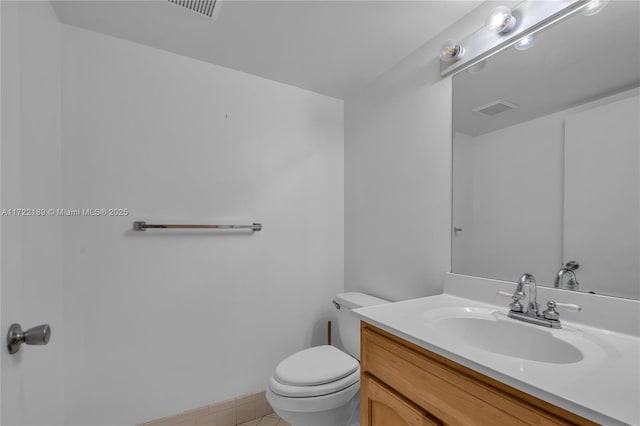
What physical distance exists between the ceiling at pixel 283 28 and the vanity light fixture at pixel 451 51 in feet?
0.44

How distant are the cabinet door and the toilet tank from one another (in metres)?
0.59

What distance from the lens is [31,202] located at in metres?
1.10

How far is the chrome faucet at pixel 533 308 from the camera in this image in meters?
0.95

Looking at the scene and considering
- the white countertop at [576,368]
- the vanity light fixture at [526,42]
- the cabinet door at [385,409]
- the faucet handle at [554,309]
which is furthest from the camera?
the vanity light fixture at [526,42]

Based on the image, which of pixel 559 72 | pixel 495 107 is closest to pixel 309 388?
pixel 495 107

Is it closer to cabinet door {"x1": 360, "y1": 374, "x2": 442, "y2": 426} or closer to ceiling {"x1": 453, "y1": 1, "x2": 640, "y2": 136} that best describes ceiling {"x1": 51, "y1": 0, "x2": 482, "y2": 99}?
ceiling {"x1": 453, "y1": 1, "x2": 640, "y2": 136}

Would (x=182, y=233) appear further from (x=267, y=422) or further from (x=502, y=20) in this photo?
Result: (x=502, y=20)

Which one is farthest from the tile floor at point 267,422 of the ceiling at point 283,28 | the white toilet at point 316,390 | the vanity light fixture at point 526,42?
the vanity light fixture at point 526,42

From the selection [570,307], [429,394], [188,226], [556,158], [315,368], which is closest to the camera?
[429,394]

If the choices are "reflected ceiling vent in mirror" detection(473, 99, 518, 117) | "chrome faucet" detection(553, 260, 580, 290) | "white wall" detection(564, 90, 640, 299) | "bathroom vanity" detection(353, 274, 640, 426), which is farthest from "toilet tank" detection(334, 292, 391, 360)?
"reflected ceiling vent in mirror" detection(473, 99, 518, 117)

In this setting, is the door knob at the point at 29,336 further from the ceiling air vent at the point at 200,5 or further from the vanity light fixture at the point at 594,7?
the vanity light fixture at the point at 594,7

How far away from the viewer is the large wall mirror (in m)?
0.92

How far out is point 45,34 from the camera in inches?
48.4

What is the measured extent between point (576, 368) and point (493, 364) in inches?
7.3
